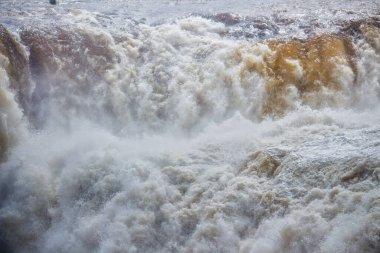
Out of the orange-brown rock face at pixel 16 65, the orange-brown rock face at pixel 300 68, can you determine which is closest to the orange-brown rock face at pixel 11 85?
the orange-brown rock face at pixel 16 65

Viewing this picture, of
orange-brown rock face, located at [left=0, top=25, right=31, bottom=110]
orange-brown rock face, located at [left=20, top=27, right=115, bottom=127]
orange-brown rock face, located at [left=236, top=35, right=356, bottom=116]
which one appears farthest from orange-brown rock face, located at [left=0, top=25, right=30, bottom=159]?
orange-brown rock face, located at [left=236, top=35, right=356, bottom=116]

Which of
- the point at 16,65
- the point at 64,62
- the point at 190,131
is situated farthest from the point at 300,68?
the point at 16,65

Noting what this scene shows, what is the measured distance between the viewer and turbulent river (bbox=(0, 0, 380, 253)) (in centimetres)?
534

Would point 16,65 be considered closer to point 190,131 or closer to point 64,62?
point 64,62

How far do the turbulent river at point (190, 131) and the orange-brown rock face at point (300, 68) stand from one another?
0.03m

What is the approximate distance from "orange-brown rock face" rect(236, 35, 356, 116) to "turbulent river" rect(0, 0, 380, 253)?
0.03 meters

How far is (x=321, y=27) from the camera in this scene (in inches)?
409

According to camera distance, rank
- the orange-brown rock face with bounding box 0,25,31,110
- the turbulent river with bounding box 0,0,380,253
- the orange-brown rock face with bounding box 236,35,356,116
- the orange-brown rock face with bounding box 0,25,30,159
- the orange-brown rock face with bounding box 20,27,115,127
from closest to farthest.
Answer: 1. the turbulent river with bounding box 0,0,380,253
2. the orange-brown rock face with bounding box 0,25,30,159
3. the orange-brown rock face with bounding box 0,25,31,110
4. the orange-brown rock face with bounding box 20,27,115,127
5. the orange-brown rock face with bounding box 236,35,356,116

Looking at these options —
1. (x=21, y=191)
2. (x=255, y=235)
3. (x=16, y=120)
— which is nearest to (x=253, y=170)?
(x=255, y=235)

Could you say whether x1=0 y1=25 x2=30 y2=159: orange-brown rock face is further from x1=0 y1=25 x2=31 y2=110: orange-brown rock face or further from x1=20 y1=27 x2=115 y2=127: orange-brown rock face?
x1=20 y1=27 x2=115 y2=127: orange-brown rock face

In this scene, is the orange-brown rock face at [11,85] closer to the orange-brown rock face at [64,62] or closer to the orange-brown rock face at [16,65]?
the orange-brown rock face at [16,65]

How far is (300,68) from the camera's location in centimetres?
909

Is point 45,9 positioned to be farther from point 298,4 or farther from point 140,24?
point 298,4

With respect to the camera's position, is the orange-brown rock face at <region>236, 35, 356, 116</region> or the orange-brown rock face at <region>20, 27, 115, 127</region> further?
the orange-brown rock face at <region>236, 35, 356, 116</region>
